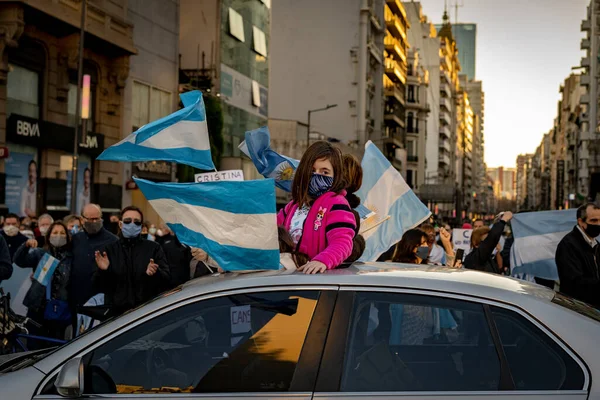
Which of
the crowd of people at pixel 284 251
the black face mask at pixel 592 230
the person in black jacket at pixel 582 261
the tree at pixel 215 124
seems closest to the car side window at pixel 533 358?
the crowd of people at pixel 284 251

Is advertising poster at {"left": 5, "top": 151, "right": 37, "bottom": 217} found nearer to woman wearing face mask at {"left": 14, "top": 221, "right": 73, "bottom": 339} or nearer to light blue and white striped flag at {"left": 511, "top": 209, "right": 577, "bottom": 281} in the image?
woman wearing face mask at {"left": 14, "top": 221, "right": 73, "bottom": 339}

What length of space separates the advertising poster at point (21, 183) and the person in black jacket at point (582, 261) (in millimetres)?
18248

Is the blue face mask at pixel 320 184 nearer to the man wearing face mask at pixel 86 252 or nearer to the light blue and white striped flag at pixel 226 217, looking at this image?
the light blue and white striped flag at pixel 226 217

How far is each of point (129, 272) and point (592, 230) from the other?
445 centimetres

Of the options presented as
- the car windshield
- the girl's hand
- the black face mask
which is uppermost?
the black face mask

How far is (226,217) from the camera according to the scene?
4555 mm

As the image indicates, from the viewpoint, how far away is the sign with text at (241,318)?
3.68 metres

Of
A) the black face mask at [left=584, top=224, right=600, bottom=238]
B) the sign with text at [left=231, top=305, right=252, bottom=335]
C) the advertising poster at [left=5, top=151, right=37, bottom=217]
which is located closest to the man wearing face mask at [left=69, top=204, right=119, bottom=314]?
the black face mask at [left=584, top=224, right=600, bottom=238]

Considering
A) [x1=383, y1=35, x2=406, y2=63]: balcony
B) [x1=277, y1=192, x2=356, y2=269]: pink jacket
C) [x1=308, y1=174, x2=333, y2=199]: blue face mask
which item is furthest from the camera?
[x1=383, y1=35, x2=406, y2=63]: balcony

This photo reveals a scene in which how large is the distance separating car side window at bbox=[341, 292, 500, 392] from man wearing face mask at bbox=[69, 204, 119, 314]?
569 centimetres

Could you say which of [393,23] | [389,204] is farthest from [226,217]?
[393,23]

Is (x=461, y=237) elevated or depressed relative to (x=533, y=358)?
elevated

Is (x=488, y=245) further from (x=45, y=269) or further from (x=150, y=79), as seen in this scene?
(x=150, y=79)

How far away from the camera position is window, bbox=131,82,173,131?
31.6m
